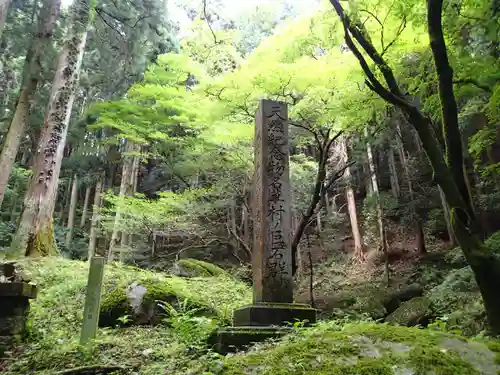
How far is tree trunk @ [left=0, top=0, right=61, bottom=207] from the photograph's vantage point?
9523 mm

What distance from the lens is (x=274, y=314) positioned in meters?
5.19

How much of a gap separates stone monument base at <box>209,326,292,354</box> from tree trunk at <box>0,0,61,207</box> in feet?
24.8

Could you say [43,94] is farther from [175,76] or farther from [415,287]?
[415,287]

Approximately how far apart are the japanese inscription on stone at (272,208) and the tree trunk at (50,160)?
5681 millimetres

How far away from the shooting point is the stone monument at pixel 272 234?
522cm

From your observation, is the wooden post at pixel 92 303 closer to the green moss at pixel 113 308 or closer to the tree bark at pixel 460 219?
the green moss at pixel 113 308

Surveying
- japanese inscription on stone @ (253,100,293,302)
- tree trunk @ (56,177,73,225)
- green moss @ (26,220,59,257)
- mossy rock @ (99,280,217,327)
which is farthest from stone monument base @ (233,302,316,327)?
tree trunk @ (56,177,73,225)

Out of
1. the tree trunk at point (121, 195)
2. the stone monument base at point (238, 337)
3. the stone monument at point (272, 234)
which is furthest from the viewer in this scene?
the tree trunk at point (121, 195)

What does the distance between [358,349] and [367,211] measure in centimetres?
1663

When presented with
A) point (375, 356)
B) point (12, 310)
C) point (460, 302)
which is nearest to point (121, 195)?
point (12, 310)

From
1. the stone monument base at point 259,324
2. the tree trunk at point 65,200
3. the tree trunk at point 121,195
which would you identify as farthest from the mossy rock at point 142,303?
the tree trunk at point 65,200

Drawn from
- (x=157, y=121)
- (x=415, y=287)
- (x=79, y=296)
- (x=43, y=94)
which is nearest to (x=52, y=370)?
(x=79, y=296)

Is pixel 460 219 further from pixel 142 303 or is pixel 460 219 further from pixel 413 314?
pixel 413 314

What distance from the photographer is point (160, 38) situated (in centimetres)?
1334
